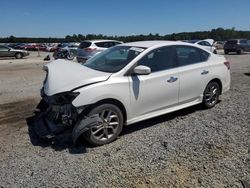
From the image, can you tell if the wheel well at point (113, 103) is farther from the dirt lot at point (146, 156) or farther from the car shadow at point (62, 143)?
the car shadow at point (62, 143)

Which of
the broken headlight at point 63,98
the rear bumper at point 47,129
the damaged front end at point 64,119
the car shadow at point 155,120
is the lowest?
the car shadow at point 155,120

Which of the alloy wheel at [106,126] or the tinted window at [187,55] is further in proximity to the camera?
the tinted window at [187,55]

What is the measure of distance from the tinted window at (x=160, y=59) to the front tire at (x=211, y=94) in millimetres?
1236

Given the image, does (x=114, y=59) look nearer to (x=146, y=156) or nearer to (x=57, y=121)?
(x=57, y=121)

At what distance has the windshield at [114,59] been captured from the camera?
511 centimetres

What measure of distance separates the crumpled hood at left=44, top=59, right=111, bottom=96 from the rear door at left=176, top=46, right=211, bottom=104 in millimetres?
1723

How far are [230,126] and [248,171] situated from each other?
Result: 173cm

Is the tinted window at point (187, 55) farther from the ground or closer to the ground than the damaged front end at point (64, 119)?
farther from the ground

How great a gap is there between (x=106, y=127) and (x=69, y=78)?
101 centimetres

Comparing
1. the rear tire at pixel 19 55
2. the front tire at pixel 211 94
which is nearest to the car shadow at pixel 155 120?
Result: the front tire at pixel 211 94

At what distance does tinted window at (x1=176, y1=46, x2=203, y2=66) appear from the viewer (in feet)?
19.0

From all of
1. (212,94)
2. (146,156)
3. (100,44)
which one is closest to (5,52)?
(100,44)

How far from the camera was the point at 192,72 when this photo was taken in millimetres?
5879

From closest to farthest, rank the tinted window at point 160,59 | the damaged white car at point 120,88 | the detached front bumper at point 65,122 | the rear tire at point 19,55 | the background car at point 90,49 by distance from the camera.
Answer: the detached front bumper at point 65,122 → the damaged white car at point 120,88 → the tinted window at point 160,59 → the background car at point 90,49 → the rear tire at point 19,55
